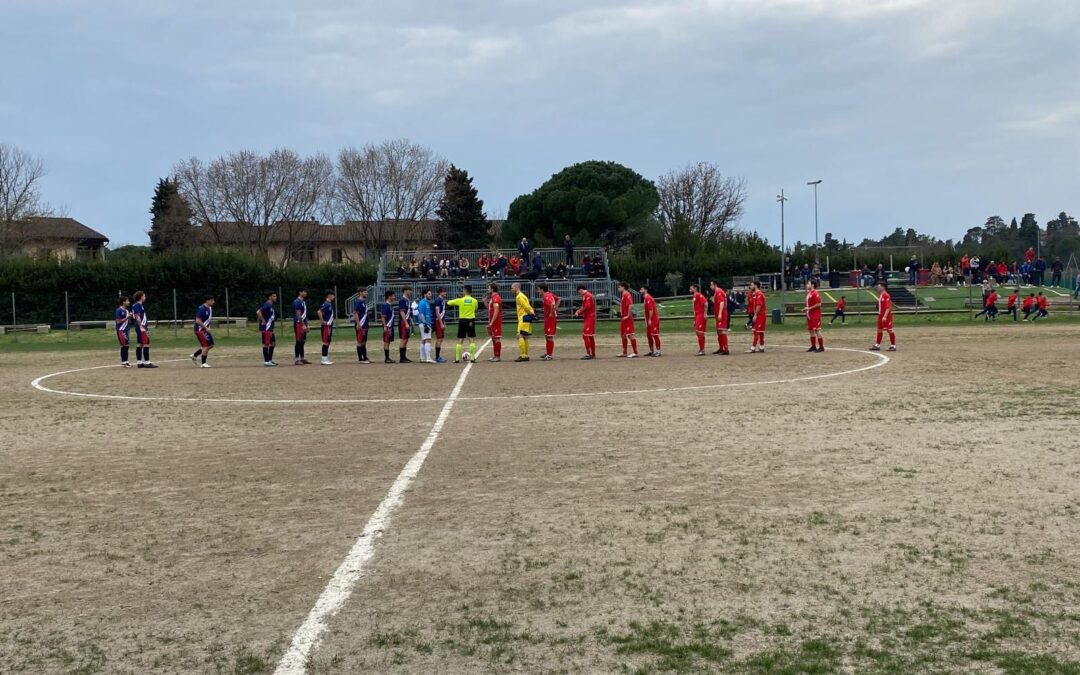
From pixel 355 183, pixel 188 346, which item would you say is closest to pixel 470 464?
pixel 188 346

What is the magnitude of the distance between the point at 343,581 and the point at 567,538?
1755 mm

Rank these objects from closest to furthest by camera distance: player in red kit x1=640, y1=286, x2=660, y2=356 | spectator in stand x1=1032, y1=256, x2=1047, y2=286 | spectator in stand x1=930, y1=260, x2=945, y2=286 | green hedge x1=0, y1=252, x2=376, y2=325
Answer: player in red kit x1=640, y1=286, x2=660, y2=356 → green hedge x1=0, y1=252, x2=376, y2=325 → spectator in stand x1=1032, y1=256, x2=1047, y2=286 → spectator in stand x1=930, y1=260, x2=945, y2=286

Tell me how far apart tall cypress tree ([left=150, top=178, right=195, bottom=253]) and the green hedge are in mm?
25900

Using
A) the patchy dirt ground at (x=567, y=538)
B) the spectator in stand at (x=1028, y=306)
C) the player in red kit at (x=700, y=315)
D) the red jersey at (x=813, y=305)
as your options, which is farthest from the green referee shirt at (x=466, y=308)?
the spectator in stand at (x=1028, y=306)

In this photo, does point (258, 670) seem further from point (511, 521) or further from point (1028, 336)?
point (1028, 336)

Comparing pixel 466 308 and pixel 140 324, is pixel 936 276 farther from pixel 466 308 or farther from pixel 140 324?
pixel 140 324

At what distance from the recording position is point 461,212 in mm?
91312

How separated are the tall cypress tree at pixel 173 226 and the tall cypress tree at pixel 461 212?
22.1 m

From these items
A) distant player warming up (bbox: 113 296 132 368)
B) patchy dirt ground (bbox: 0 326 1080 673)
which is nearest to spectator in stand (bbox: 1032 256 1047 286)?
patchy dirt ground (bbox: 0 326 1080 673)

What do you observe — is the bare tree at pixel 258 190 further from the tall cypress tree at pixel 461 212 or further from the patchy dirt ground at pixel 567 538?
the patchy dirt ground at pixel 567 538

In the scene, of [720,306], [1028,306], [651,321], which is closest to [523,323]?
[651,321]

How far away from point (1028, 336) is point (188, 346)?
99.0ft

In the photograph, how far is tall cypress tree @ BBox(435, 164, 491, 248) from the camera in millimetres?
91031

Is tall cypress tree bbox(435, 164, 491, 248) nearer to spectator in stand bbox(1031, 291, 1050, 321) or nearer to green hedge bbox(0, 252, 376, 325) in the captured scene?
green hedge bbox(0, 252, 376, 325)
